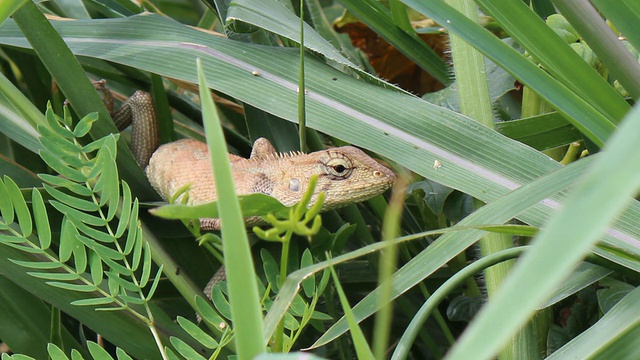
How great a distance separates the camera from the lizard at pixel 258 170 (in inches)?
70.5

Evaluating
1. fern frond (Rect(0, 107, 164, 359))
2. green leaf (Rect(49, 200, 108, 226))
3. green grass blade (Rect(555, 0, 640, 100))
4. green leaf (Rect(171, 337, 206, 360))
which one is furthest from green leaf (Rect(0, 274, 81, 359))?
green grass blade (Rect(555, 0, 640, 100))

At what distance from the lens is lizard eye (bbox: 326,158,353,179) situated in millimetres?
1804

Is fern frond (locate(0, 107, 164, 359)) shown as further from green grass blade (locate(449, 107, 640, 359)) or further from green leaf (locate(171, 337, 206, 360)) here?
green grass blade (locate(449, 107, 640, 359))

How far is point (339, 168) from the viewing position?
182cm

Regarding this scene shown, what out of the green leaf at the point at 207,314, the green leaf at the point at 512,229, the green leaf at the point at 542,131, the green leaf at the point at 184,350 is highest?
the green leaf at the point at 542,131

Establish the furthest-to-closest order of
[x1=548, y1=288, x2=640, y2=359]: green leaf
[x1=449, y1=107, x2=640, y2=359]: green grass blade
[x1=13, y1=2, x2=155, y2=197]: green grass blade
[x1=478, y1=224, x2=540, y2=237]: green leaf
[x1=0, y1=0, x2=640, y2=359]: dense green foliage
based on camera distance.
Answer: [x1=13, y1=2, x2=155, y2=197]: green grass blade, [x1=478, y1=224, x2=540, y2=237]: green leaf, [x1=548, y1=288, x2=640, y2=359]: green leaf, [x1=0, y1=0, x2=640, y2=359]: dense green foliage, [x1=449, y1=107, x2=640, y2=359]: green grass blade

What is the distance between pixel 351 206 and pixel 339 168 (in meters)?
0.14

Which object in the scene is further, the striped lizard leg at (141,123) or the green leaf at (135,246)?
the striped lizard leg at (141,123)

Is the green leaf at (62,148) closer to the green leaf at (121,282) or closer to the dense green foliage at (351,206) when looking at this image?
the dense green foliage at (351,206)

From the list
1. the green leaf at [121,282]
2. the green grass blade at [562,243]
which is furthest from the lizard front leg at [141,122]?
the green grass blade at [562,243]

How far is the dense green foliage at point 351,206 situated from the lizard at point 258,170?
0.23ft

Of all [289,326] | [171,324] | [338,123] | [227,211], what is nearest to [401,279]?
[289,326]

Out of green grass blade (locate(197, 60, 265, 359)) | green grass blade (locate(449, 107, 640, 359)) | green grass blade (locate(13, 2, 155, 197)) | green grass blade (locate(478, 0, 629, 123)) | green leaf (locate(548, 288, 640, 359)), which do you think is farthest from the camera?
green grass blade (locate(13, 2, 155, 197))

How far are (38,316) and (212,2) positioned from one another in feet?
3.34
